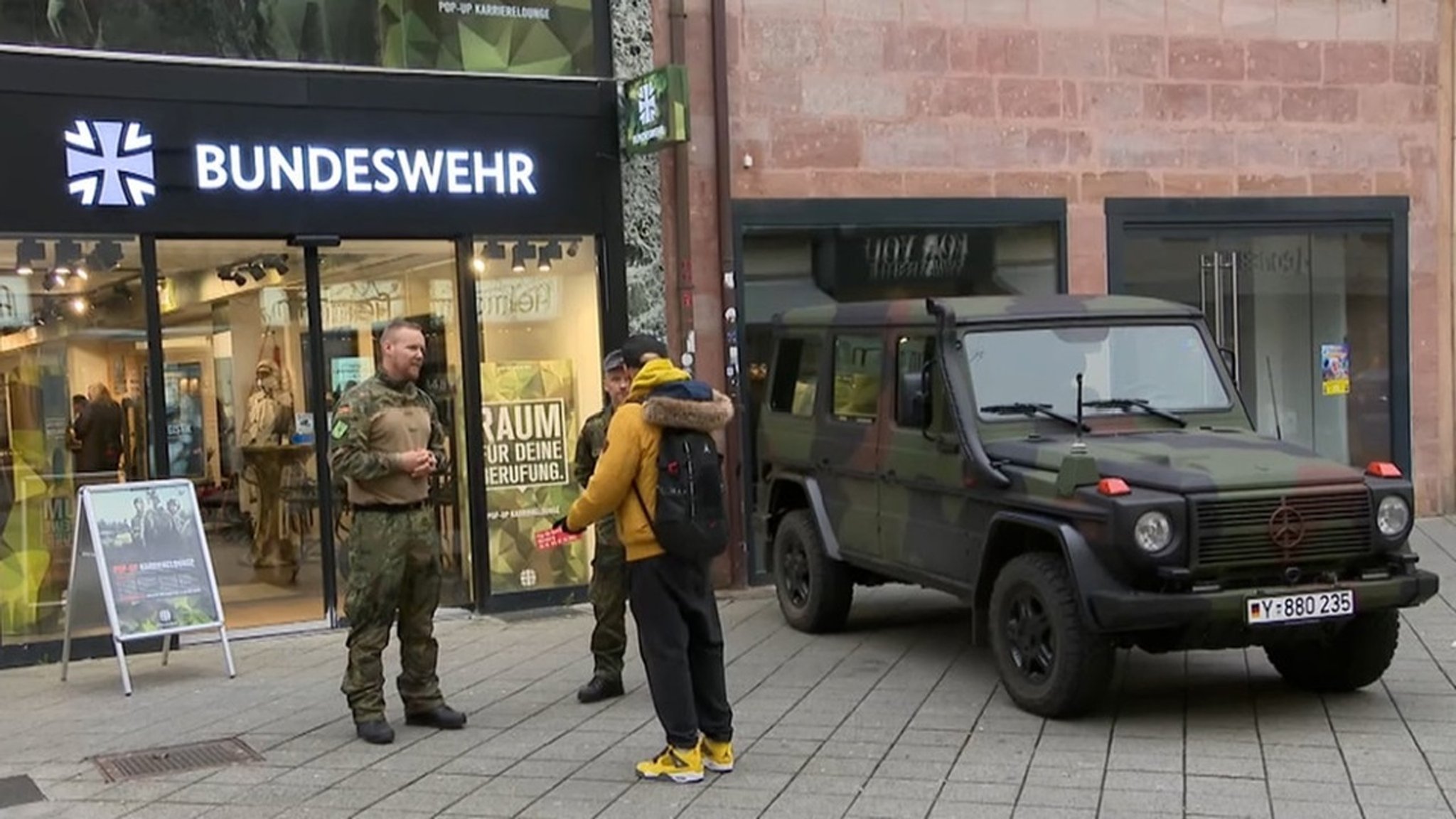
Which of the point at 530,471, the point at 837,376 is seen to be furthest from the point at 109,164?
the point at 837,376

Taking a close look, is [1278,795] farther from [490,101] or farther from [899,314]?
[490,101]

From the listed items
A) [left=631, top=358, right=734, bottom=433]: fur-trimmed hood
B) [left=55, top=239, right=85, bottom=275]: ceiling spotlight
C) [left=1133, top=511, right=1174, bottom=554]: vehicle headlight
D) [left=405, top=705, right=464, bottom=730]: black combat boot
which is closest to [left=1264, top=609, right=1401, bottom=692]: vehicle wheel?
[left=1133, top=511, right=1174, bottom=554]: vehicle headlight

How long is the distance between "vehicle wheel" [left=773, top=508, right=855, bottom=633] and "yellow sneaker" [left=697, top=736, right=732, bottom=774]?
2651 millimetres

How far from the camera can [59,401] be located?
8.63 m

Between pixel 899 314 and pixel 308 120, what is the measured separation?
3.94 m

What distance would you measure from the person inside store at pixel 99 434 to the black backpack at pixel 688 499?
4.47 metres

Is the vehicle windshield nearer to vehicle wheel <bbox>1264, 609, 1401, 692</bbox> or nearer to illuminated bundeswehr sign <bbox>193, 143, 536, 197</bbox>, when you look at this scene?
vehicle wheel <bbox>1264, 609, 1401, 692</bbox>

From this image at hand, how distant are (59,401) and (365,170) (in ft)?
7.55

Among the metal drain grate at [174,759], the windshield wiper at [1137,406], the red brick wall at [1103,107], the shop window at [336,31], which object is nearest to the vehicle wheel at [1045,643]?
the windshield wiper at [1137,406]

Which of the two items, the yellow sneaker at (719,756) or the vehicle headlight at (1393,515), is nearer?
the yellow sneaker at (719,756)

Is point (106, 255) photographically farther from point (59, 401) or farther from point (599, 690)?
point (599, 690)

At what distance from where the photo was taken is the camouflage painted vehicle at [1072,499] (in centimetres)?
606

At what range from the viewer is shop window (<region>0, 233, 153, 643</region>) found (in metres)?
8.49

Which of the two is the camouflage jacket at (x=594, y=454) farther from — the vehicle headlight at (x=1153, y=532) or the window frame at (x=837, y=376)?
the vehicle headlight at (x=1153, y=532)
